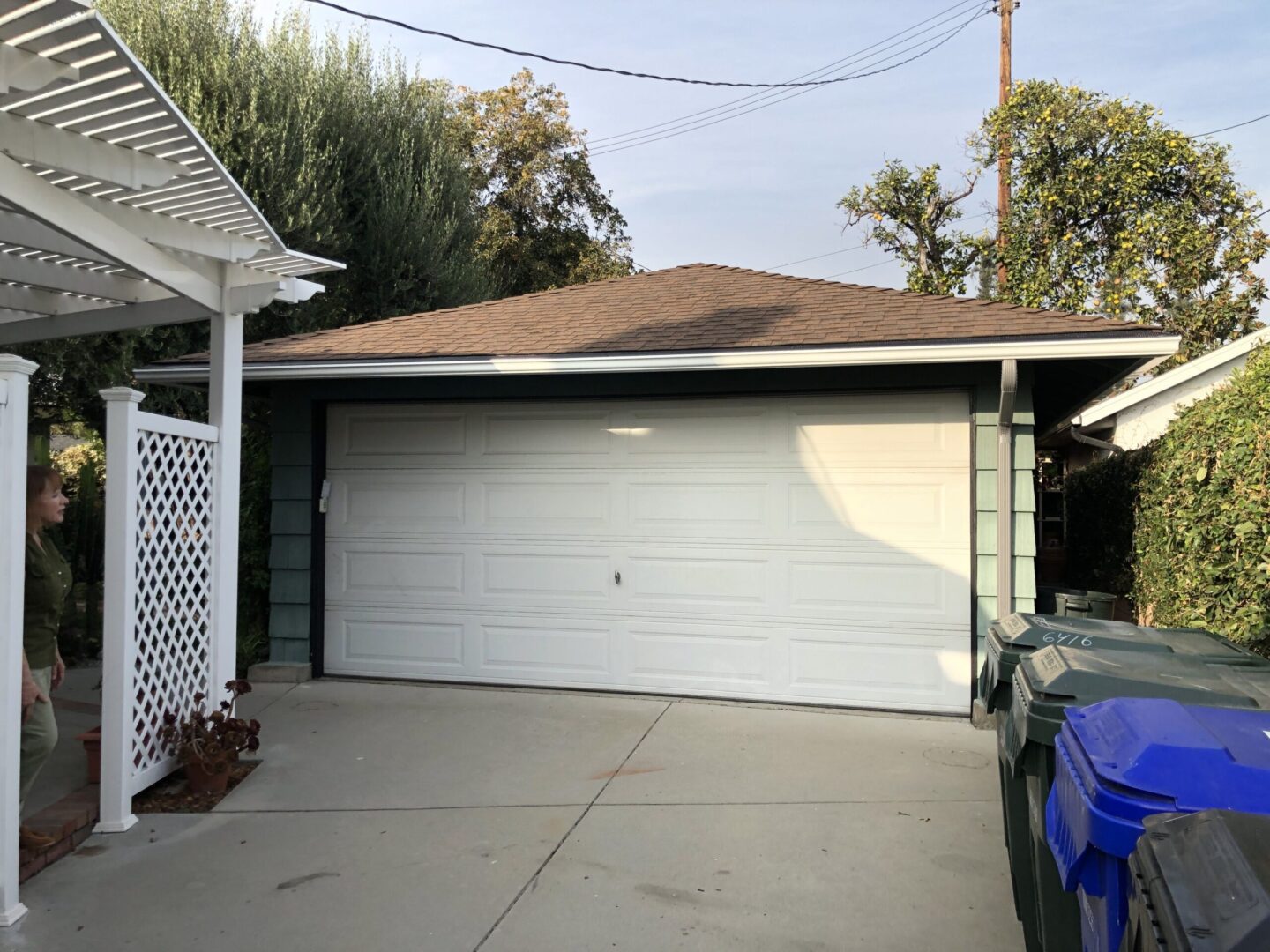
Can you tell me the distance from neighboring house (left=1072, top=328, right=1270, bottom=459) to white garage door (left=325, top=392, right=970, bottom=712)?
6.93 metres

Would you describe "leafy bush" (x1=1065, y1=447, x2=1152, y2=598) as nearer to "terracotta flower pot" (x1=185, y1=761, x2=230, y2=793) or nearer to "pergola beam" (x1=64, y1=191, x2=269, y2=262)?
"pergola beam" (x1=64, y1=191, x2=269, y2=262)

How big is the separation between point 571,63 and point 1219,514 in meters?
9.47

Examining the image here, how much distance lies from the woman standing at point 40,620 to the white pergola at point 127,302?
0.29 metres

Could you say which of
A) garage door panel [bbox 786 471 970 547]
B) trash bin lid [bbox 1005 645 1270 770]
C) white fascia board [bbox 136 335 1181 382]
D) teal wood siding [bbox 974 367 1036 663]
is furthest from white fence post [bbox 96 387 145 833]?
teal wood siding [bbox 974 367 1036 663]

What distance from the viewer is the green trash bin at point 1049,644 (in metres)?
3.73

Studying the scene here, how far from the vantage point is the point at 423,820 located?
15.3ft

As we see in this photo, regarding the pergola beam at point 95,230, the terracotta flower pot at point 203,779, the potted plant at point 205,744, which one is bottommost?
the terracotta flower pot at point 203,779

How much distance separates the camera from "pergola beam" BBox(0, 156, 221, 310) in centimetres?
362

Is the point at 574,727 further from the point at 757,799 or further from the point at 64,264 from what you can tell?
the point at 64,264

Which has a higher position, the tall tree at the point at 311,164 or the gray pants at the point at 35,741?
the tall tree at the point at 311,164

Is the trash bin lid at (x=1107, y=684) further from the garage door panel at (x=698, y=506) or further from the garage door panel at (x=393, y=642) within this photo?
the garage door panel at (x=393, y=642)

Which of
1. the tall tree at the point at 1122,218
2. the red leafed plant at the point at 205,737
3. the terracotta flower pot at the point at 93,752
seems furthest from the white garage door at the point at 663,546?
the tall tree at the point at 1122,218

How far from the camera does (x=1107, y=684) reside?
3.05 m

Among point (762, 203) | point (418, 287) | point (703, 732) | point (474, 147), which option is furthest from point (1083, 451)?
point (474, 147)
